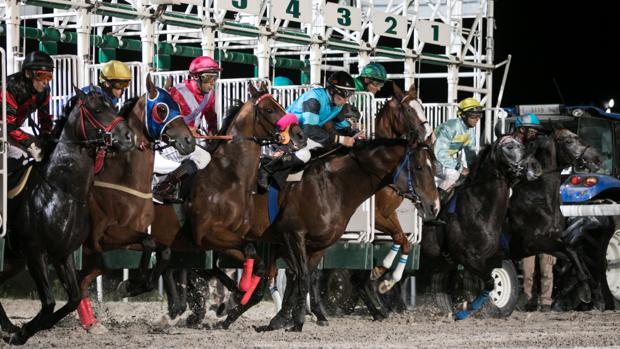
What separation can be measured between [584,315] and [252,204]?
3946 millimetres

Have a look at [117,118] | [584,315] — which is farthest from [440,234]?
[117,118]

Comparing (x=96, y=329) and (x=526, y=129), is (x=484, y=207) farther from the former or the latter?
(x=96, y=329)

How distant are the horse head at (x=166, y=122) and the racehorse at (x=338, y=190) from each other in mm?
1444

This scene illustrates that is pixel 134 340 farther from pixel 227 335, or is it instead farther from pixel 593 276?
pixel 593 276


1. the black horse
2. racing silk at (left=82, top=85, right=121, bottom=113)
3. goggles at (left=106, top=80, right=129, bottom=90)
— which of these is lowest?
the black horse

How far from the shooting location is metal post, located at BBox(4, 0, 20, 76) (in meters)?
12.0

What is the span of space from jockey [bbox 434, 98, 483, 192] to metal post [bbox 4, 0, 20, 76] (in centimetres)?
421

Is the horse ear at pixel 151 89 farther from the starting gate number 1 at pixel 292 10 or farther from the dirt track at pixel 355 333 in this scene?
the starting gate number 1 at pixel 292 10

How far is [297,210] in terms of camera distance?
1191cm

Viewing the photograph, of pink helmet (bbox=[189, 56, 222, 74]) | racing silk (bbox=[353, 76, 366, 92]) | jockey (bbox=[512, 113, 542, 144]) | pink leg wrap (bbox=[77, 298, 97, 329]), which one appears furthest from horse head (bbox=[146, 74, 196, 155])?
jockey (bbox=[512, 113, 542, 144])

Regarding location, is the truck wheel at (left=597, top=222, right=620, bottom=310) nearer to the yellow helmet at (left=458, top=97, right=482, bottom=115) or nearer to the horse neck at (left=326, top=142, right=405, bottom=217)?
the yellow helmet at (left=458, top=97, right=482, bottom=115)

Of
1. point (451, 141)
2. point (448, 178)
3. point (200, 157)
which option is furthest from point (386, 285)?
point (200, 157)

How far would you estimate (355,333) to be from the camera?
11.4m

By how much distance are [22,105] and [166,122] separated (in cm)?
107
